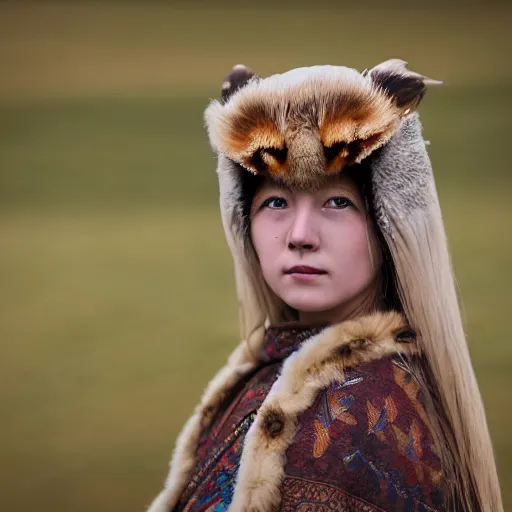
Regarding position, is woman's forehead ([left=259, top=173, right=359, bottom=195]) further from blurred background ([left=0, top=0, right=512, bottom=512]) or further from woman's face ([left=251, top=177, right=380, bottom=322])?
blurred background ([left=0, top=0, right=512, bottom=512])

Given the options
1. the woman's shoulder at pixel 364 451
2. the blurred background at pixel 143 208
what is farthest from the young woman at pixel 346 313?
the blurred background at pixel 143 208

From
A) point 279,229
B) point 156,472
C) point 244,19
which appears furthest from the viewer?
point 244,19

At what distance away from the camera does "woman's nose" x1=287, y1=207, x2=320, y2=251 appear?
135cm

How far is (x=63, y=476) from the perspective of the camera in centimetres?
293

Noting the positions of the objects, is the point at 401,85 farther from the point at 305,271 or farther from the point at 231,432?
the point at 231,432

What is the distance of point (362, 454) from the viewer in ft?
4.10

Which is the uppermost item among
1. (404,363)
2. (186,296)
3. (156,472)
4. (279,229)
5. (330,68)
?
(330,68)

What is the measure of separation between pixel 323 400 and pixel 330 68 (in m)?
0.43

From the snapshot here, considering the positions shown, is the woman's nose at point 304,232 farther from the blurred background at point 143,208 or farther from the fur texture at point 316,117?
the blurred background at point 143,208

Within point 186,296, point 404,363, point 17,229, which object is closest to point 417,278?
point 404,363

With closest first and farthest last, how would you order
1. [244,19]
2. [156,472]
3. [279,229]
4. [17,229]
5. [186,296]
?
[279,229] → [156,472] → [186,296] → [17,229] → [244,19]

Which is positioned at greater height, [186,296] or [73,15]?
[73,15]

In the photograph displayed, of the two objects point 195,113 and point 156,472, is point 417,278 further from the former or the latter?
point 195,113

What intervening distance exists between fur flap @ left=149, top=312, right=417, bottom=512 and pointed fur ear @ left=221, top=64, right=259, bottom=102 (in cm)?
36
